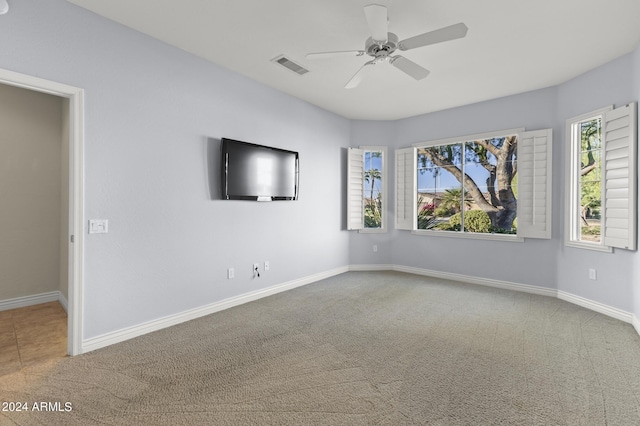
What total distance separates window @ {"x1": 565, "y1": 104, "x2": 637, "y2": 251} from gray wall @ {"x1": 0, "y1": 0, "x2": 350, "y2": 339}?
3.82 metres

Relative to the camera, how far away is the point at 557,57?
11.2 feet

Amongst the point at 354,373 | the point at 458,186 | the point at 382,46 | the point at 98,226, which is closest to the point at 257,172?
the point at 98,226

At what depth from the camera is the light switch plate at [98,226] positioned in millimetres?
2652

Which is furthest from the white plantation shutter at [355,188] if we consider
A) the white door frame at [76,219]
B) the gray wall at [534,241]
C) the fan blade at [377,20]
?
the white door frame at [76,219]

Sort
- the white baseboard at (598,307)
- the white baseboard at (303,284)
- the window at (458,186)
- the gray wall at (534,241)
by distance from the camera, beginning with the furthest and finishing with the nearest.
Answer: the window at (458,186) → the gray wall at (534,241) → the white baseboard at (598,307) → the white baseboard at (303,284)

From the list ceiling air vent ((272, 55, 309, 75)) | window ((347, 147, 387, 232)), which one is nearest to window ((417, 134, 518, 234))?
window ((347, 147, 387, 232))

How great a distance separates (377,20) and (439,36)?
→ 0.49 m

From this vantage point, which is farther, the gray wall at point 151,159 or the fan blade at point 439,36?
the gray wall at point 151,159

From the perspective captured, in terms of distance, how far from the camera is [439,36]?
2.36 metres

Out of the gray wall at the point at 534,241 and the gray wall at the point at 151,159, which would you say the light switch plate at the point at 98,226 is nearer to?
the gray wall at the point at 151,159

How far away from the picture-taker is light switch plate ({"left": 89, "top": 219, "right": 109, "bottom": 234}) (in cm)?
265

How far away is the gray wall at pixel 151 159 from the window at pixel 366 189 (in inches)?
64.8

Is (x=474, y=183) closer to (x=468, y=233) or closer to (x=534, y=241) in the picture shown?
(x=468, y=233)

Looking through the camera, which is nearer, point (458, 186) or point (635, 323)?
point (635, 323)
